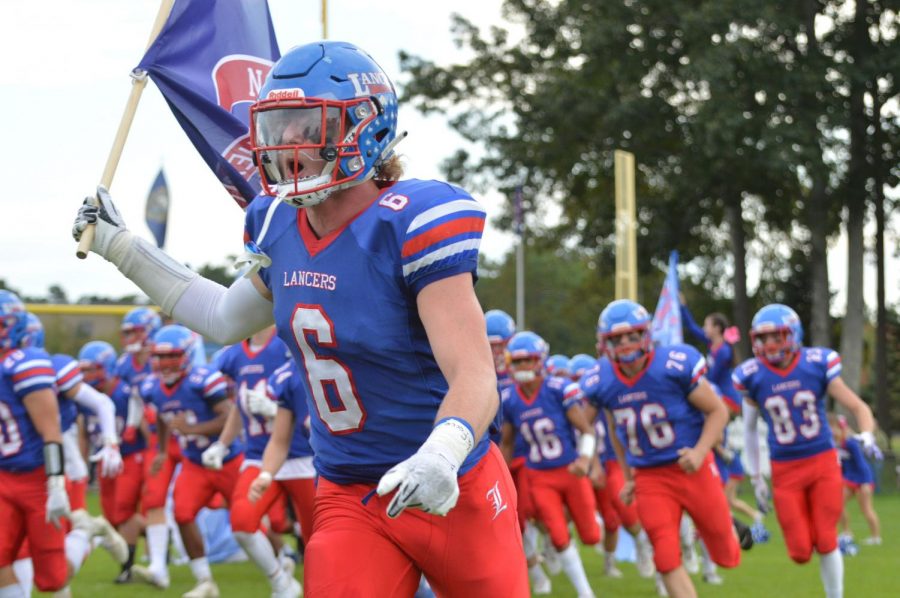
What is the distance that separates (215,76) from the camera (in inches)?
217

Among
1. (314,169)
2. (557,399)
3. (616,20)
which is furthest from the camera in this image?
(616,20)

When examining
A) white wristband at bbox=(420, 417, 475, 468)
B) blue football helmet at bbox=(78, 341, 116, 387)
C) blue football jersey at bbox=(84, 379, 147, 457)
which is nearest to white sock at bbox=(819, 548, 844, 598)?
blue football jersey at bbox=(84, 379, 147, 457)

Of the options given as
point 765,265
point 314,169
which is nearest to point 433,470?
point 314,169

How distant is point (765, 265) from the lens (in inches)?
1449

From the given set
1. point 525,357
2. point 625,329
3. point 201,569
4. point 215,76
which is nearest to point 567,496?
point 525,357

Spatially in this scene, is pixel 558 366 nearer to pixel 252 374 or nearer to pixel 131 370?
pixel 131 370

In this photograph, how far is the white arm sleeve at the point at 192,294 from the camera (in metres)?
4.05

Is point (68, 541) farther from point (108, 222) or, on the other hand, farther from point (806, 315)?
point (806, 315)

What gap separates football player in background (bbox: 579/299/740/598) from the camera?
821cm

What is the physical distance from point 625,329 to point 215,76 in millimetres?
3842

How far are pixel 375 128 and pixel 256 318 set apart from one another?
29.0 inches

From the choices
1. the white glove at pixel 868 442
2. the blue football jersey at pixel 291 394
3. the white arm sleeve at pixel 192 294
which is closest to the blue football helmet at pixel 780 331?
the white glove at pixel 868 442

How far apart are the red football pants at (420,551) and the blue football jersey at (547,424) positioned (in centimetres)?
720

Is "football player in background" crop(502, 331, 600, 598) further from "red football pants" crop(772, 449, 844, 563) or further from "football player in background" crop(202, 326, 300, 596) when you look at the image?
"football player in background" crop(202, 326, 300, 596)
